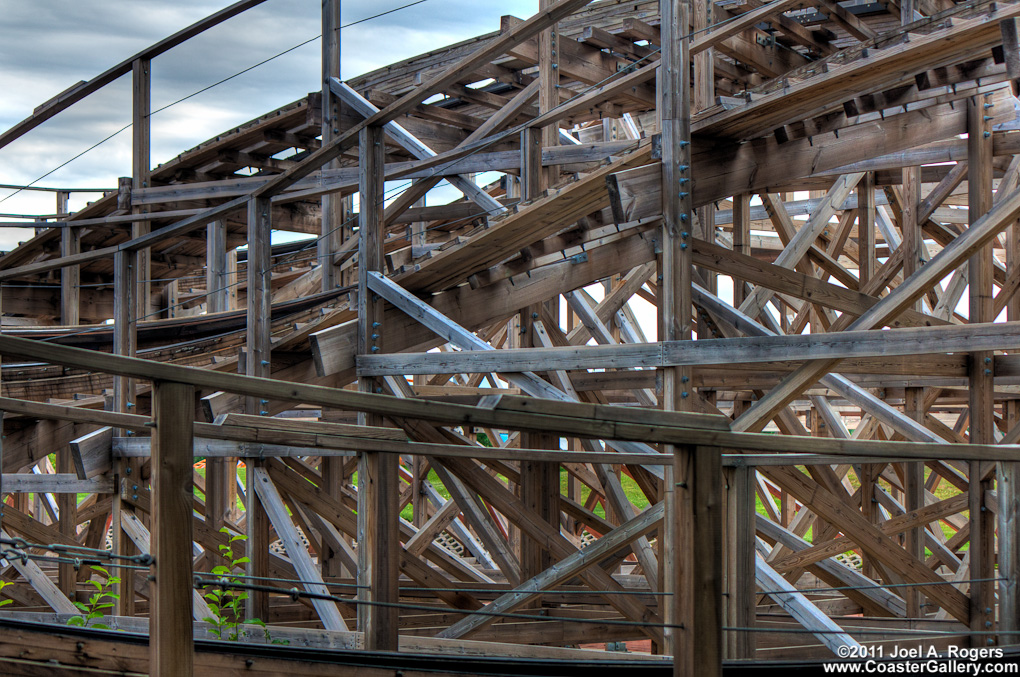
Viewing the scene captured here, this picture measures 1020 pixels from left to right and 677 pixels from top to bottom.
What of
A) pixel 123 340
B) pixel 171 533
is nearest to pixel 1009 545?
pixel 171 533

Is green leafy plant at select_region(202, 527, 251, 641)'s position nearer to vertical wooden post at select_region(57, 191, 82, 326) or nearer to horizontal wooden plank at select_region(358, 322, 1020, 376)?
horizontal wooden plank at select_region(358, 322, 1020, 376)

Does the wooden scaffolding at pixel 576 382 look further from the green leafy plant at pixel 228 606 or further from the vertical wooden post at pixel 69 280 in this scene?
the vertical wooden post at pixel 69 280

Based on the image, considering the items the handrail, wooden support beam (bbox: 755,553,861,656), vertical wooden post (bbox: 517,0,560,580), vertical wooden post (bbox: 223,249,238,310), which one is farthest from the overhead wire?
wooden support beam (bbox: 755,553,861,656)

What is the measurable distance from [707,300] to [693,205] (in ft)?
3.46

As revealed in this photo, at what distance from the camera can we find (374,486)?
537 centimetres

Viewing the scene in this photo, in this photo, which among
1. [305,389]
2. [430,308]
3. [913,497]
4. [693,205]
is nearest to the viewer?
[305,389]

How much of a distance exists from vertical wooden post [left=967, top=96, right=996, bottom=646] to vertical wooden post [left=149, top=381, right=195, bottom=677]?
16.6ft

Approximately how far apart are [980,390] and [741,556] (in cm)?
385

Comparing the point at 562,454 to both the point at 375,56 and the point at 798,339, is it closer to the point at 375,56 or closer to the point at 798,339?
the point at 798,339

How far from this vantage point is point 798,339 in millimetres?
Answer: 5672

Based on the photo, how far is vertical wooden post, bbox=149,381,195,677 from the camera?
275cm

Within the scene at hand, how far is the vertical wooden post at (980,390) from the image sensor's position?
643cm

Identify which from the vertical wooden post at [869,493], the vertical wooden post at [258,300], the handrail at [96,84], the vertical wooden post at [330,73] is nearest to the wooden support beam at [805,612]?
the vertical wooden post at [258,300]

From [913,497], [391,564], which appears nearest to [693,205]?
[391,564]
